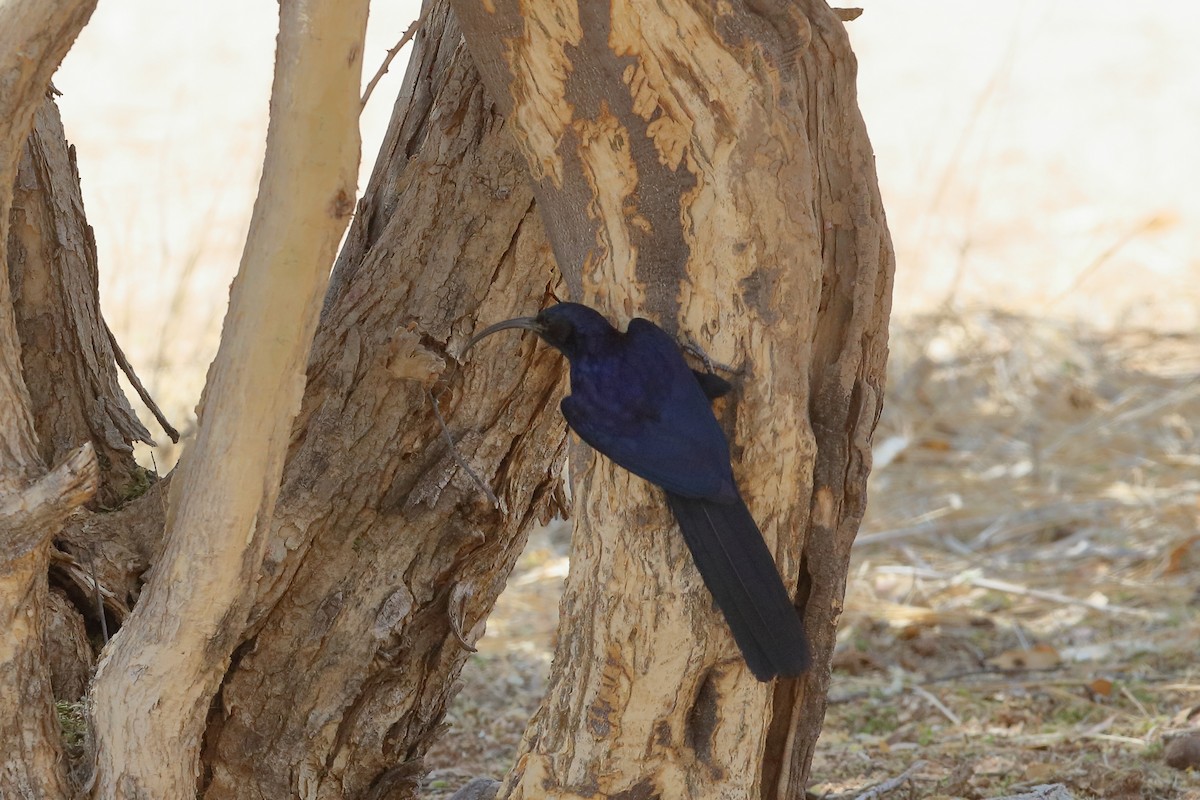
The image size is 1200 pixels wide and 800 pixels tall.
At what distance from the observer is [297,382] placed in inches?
65.6

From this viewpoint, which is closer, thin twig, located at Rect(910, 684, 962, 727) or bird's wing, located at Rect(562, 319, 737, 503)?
bird's wing, located at Rect(562, 319, 737, 503)

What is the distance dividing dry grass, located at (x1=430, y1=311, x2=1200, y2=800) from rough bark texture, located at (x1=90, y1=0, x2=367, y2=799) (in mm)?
1148

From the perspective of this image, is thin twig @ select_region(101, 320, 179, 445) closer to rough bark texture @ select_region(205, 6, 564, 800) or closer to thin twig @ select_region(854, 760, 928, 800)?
rough bark texture @ select_region(205, 6, 564, 800)

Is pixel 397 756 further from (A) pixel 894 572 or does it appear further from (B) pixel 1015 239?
(B) pixel 1015 239

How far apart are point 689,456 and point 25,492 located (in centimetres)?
82

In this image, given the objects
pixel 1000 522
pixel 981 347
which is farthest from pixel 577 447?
pixel 981 347

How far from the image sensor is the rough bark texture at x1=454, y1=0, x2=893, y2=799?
1.75 metres

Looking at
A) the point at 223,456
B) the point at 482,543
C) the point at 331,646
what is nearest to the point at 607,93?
the point at 223,456

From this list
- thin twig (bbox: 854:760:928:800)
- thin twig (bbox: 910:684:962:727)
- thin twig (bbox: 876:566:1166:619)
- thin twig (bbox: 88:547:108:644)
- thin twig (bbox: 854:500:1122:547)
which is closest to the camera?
thin twig (bbox: 88:547:108:644)

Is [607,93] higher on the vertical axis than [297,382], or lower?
higher

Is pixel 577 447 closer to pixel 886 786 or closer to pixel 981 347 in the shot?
pixel 886 786

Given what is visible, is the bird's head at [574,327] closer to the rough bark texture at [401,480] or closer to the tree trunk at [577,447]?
the tree trunk at [577,447]

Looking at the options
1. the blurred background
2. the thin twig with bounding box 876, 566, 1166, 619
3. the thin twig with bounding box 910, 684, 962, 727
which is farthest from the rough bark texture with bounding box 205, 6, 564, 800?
the thin twig with bounding box 876, 566, 1166, 619

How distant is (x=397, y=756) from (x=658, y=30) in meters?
1.26
